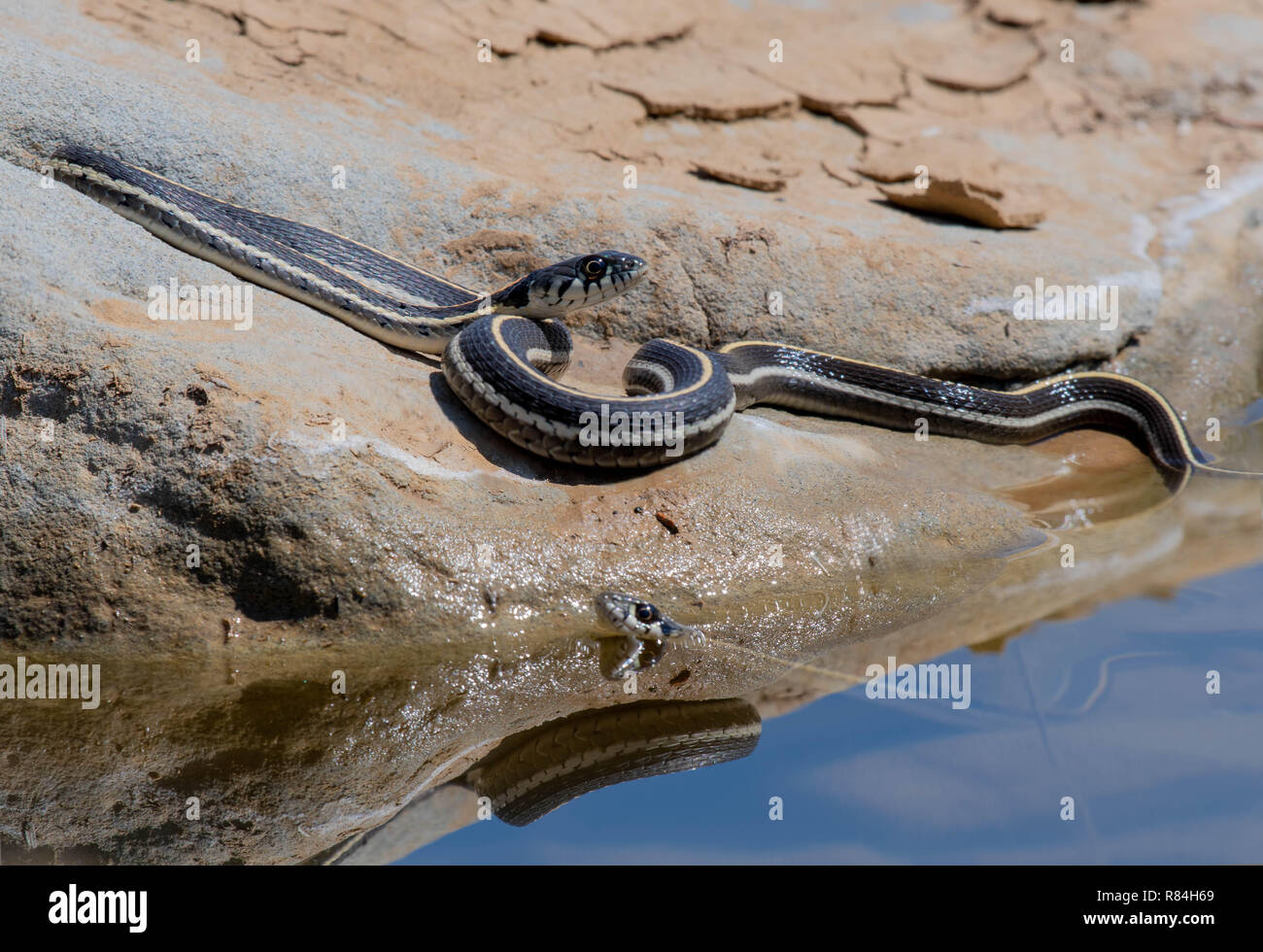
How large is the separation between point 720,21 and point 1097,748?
10.2 metres

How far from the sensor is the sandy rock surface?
206 inches

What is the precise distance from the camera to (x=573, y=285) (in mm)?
6742

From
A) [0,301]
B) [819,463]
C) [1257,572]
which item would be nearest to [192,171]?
[0,301]

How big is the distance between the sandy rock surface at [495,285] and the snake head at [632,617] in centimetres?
20

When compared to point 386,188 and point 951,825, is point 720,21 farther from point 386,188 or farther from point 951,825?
point 951,825
